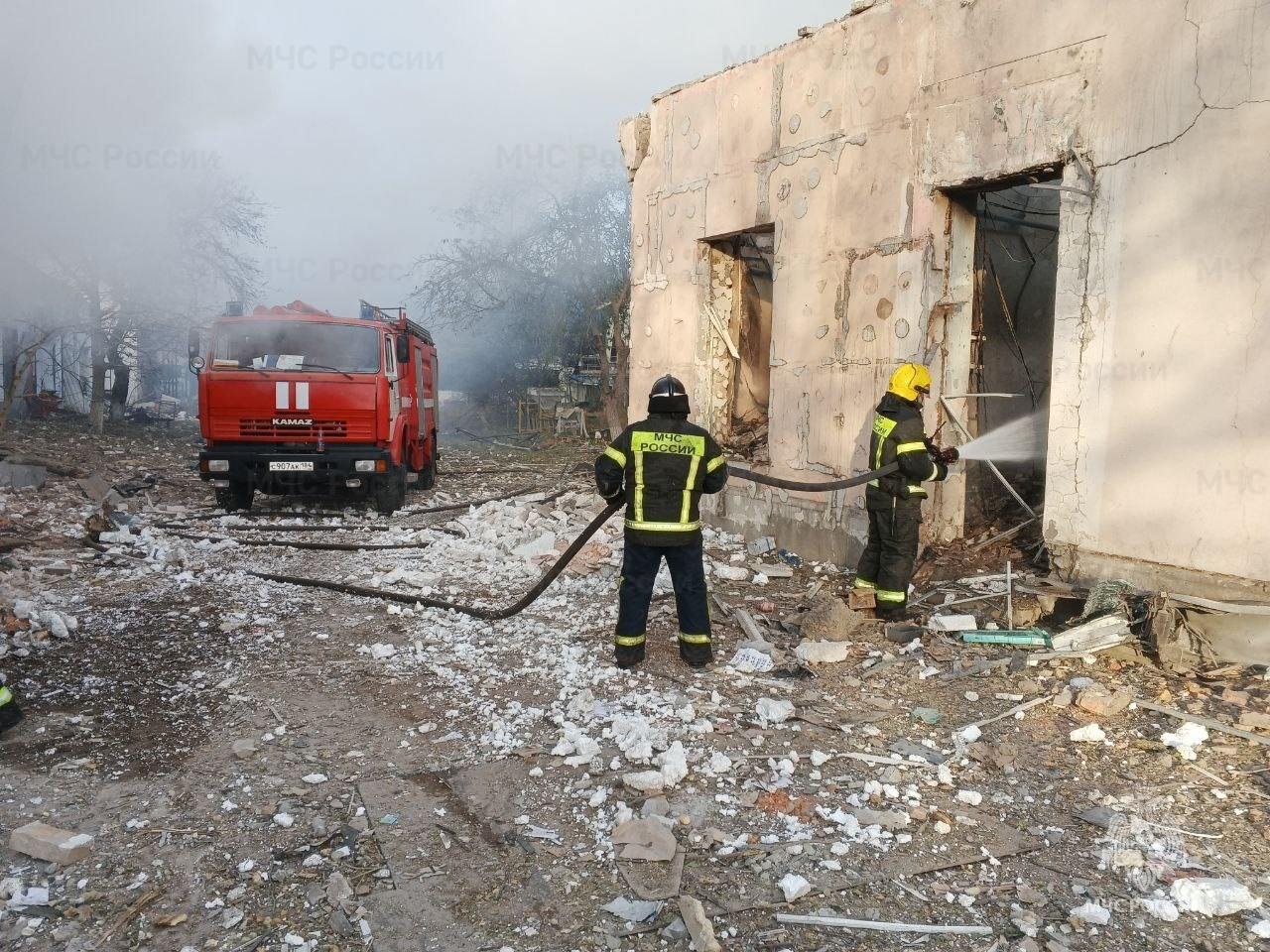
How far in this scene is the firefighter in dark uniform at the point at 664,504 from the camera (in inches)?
181

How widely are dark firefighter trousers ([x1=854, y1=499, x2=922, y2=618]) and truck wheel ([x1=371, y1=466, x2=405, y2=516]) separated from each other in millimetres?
6034

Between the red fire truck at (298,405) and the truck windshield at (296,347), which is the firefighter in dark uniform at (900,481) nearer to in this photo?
the red fire truck at (298,405)

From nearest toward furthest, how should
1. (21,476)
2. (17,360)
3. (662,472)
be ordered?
(662,472)
(21,476)
(17,360)

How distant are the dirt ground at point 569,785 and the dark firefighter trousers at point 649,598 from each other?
0.13 metres

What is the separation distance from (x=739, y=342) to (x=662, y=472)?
467cm

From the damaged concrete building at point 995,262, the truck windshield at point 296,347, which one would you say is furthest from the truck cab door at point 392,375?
the damaged concrete building at point 995,262

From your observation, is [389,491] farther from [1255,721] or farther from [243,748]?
[1255,721]

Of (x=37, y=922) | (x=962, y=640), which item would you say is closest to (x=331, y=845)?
(x=37, y=922)

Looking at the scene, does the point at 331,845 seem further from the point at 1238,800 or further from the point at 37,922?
the point at 1238,800

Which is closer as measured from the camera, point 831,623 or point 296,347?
point 831,623

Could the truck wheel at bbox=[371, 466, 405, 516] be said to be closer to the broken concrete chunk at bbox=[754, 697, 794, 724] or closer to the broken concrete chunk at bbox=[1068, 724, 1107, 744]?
the broken concrete chunk at bbox=[754, 697, 794, 724]

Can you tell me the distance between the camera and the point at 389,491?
32.7ft

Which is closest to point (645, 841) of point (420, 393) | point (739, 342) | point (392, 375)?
point (739, 342)

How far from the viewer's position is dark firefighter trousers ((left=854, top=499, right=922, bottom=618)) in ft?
17.9
